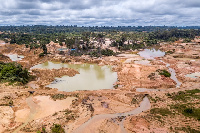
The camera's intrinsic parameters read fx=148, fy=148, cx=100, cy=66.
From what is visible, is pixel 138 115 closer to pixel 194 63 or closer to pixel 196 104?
pixel 196 104

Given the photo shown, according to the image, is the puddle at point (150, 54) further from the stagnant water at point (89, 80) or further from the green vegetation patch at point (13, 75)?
the green vegetation patch at point (13, 75)

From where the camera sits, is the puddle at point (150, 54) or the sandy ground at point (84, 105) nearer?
the sandy ground at point (84, 105)

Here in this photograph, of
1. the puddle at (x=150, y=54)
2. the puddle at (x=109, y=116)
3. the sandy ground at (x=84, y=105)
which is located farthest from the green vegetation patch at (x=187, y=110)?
the puddle at (x=150, y=54)

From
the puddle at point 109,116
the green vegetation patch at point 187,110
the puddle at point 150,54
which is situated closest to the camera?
the puddle at point 109,116

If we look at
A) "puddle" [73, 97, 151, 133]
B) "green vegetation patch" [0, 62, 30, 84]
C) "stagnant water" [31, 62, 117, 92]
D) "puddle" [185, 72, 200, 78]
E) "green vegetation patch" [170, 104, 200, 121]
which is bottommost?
"puddle" [73, 97, 151, 133]

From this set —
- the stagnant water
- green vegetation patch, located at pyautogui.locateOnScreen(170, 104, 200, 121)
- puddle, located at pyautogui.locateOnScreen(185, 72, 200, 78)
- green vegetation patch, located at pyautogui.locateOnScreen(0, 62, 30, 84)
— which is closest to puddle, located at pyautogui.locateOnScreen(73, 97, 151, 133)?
green vegetation patch, located at pyautogui.locateOnScreen(170, 104, 200, 121)

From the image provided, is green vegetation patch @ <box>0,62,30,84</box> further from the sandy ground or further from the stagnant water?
the stagnant water

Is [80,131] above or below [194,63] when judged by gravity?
below

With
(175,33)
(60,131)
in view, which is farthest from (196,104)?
(175,33)

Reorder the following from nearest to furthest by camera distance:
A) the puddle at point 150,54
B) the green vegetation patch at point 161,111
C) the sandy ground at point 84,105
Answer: the sandy ground at point 84,105 → the green vegetation patch at point 161,111 → the puddle at point 150,54

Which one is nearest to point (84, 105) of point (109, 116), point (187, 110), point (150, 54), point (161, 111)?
point (109, 116)

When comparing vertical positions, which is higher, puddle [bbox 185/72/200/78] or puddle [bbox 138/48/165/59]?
puddle [bbox 138/48/165/59]
